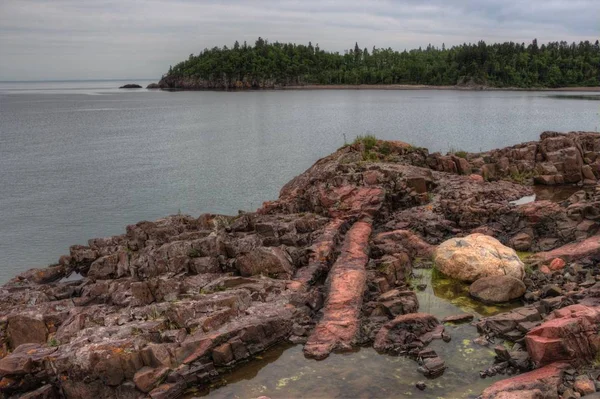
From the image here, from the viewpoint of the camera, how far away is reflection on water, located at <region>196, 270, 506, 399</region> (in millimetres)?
14453

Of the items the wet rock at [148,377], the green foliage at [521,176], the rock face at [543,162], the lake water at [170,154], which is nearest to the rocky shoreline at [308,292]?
the wet rock at [148,377]

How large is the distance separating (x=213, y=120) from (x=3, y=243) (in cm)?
7915

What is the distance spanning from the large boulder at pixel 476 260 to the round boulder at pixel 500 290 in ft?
2.43

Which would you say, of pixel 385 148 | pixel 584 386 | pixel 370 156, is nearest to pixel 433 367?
pixel 584 386

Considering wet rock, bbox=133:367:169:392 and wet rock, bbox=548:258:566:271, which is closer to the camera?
wet rock, bbox=133:367:169:392

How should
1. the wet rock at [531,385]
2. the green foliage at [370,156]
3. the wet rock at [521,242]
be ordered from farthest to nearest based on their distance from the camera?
1. the green foliage at [370,156]
2. the wet rock at [521,242]
3. the wet rock at [531,385]

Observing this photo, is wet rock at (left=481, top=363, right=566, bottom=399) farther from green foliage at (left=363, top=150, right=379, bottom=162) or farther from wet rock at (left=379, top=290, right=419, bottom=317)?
green foliage at (left=363, top=150, right=379, bottom=162)

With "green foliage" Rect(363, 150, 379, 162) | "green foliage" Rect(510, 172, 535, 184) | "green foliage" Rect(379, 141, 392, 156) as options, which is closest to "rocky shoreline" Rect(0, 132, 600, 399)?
"green foliage" Rect(363, 150, 379, 162)

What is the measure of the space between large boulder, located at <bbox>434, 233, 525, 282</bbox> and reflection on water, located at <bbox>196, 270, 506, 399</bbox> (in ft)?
14.4

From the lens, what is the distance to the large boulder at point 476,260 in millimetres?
20984

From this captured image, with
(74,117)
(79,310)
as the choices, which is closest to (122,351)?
(79,310)

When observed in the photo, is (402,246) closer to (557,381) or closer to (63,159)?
(557,381)

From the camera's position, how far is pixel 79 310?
1912cm

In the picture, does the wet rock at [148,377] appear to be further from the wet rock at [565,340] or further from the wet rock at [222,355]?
the wet rock at [565,340]
